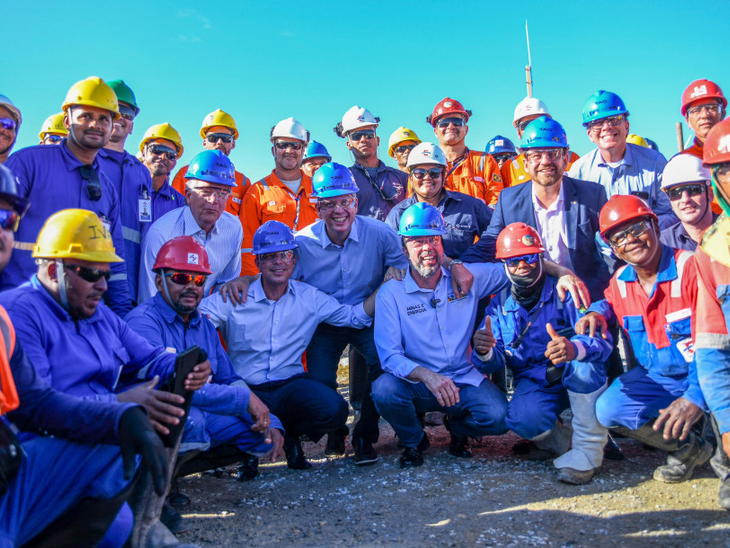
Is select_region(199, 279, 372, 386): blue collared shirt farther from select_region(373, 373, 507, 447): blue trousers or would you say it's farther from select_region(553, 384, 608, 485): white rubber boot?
select_region(553, 384, 608, 485): white rubber boot

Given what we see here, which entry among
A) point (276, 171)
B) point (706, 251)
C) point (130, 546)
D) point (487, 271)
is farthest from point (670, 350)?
point (276, 171)

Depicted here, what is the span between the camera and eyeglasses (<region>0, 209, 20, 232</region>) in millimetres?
2559

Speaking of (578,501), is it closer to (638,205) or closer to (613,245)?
(613,245)

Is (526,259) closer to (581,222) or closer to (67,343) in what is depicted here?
(581,222)

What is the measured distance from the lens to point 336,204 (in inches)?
234

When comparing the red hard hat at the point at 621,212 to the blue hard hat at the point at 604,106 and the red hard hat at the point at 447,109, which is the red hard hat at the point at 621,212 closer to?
the blue hard hat at the point at 604,106

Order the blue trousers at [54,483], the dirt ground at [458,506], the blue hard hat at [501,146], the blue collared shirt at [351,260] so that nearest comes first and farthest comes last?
the blue trousers at [54,483] < the dirt ground at [458,506] < the blue collared shirt at [351,260] < the blue hard hat at [501,146]

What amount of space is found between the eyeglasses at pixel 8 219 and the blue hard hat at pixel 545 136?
438cm

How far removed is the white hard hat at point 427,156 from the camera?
6531 mm

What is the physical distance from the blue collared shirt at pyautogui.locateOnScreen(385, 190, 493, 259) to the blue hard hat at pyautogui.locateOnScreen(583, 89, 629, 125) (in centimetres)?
146

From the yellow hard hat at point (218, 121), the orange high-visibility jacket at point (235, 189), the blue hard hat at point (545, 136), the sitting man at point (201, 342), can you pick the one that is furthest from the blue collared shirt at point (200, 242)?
the blue hard hat at point (545, 136)

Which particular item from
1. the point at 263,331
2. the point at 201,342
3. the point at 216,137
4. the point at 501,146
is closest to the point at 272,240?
the point at 263,331

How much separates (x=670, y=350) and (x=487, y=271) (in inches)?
66.9

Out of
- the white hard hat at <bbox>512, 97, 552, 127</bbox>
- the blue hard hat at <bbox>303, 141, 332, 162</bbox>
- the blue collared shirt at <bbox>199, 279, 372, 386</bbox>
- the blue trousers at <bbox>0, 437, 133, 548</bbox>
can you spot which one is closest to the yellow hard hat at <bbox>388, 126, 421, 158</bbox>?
the blue hard hat at <bbox>303, 141, 332, 162</bbox>
